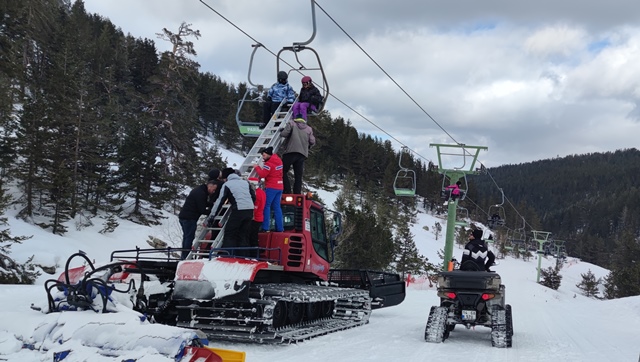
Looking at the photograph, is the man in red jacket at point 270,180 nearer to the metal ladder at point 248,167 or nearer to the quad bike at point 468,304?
the metal ladder at point 248,167

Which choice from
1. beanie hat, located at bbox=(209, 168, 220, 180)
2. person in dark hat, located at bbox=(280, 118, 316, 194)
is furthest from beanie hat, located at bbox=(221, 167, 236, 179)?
person in dark hat, located at bbox=(280, 118, 316, 194)

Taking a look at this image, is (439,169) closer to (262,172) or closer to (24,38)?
(262,172)

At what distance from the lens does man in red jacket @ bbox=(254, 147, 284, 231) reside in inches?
380

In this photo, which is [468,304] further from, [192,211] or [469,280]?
[192,211]

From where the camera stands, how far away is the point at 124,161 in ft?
103

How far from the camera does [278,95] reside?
1230 cm

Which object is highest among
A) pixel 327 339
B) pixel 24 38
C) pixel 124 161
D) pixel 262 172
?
pixel 24 38

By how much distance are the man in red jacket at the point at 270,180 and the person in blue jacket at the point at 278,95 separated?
2.82m

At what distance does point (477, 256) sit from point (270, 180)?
431cm

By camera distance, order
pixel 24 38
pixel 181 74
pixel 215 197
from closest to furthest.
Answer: pixel 215 197 < pixel 181 74 < pixel 24 38

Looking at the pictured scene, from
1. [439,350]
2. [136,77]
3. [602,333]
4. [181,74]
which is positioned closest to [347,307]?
[439,350]

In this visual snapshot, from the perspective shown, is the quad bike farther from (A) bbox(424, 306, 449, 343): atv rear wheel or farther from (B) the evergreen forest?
(B) the evergreen forest

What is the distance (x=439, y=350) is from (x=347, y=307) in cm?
386

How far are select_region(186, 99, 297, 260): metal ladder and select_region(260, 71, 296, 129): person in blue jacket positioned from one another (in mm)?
170
